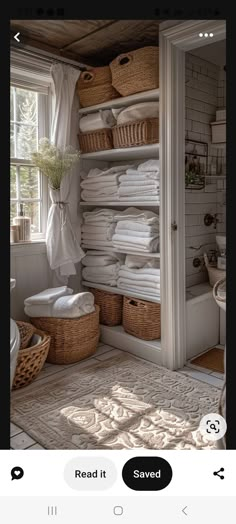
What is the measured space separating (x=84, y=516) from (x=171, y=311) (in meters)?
1.04

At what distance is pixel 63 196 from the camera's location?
1573 millimetres

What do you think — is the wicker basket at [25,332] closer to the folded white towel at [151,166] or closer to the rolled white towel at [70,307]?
the rolled white towel at [70,307]

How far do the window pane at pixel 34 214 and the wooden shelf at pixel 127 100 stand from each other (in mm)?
505

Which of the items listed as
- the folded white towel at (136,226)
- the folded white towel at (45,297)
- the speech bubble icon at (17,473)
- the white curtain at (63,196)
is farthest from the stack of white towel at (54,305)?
the speech bubble icon at (17,473)

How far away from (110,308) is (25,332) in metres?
0.50

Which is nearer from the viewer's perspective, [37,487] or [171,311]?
[37,487]

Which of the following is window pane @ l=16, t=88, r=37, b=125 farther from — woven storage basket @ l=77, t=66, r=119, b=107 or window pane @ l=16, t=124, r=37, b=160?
woven storage basket @ l=77, t=66, r=119, b=107

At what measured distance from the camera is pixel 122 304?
172 cm

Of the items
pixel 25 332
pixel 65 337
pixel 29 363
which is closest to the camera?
pixel 29 363

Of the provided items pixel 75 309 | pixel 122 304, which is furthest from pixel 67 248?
pixel 122 304

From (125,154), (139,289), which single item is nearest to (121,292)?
(139,289)

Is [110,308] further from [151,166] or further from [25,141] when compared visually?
[25,141]
